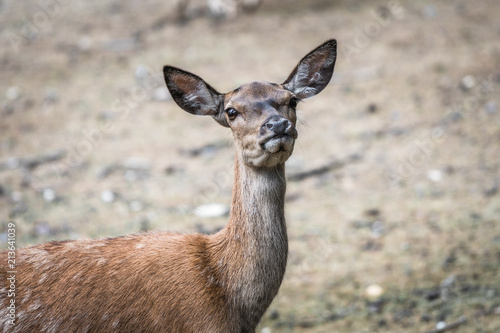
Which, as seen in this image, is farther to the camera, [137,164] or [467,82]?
[467,82]

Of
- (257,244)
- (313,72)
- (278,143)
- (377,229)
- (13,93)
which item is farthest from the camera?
(13,93)

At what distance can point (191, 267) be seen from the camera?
3627 mm

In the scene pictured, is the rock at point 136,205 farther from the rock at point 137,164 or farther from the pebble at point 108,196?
the rock at point 137,164

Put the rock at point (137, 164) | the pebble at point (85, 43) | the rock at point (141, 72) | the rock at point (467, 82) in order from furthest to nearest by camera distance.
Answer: the pebble at point (85, 43) < the rock at point (141, 72) < the rock at point (467, 82) < the rock at point (137, 164)

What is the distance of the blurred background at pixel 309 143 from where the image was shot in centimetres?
546

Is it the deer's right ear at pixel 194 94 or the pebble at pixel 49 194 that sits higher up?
the deer's right ear at pixel 194 94

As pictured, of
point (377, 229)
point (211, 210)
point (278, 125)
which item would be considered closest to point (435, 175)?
point (377, 229)

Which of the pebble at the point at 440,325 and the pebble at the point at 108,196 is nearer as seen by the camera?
the pebble at the point at 440,325

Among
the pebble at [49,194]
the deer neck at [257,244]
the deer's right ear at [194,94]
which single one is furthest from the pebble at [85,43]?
the deer neck at [257,244]

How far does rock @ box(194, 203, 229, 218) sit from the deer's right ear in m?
2.88

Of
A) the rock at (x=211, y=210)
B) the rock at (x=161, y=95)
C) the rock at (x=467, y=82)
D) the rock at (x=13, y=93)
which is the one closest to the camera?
the rock at (x=211, y=210)

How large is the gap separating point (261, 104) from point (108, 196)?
3.91m

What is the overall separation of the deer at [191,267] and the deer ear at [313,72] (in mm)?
204

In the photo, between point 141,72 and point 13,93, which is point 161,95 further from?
point 13,93
